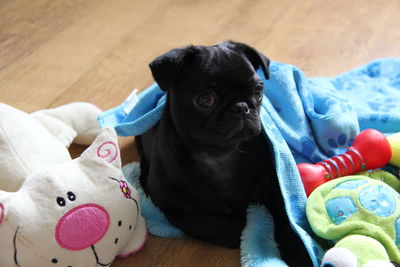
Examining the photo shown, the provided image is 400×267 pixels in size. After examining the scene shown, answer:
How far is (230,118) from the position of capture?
1.19 meters

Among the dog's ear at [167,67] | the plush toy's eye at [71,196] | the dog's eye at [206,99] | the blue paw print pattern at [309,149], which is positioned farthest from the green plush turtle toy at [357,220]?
the plush toy's eye at [71,196]

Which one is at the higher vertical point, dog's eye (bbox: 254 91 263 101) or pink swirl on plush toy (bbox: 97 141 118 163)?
dog's eye (bbox: 254 91 263 101)

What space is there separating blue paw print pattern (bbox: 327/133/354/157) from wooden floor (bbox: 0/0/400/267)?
0.67 meters

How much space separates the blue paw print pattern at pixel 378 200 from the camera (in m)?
1.16

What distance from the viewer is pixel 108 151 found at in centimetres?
129

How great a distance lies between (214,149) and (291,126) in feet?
1.19

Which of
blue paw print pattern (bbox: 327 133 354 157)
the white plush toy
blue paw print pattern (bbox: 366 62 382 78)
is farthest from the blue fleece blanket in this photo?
the white plush toy

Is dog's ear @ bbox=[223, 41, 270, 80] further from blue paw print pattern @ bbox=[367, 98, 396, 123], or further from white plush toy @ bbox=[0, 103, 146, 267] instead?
blue paw print pattern @ bbox=[367, 98, 396, 123]

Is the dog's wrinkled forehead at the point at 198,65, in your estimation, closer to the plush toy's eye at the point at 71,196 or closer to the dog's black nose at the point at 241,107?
the dog's black nose at the point at 241,107

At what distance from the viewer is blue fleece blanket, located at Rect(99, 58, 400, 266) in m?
1.30

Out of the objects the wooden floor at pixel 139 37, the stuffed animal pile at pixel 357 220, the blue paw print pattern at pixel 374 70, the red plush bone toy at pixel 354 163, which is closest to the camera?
the stuffed animal pile at pixel 357 220

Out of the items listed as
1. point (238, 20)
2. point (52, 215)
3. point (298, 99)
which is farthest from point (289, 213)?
point (238, 20)

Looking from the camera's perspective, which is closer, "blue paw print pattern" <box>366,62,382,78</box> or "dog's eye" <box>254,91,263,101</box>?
"dog's eye" <box>254,91,263,101</box>

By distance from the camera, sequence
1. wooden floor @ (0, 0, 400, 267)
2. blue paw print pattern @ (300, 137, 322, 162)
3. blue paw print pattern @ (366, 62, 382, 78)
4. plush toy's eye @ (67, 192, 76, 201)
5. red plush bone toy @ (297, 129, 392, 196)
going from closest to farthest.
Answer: plush toy's eye @ (67, 192, 76, 201), red plush bone toy @ (297, 129, 392, 196), blue paw print pattern @ (300, 137, 322, 162), blue paw print pattern @ (366, 62, 382, 78), wooden floor @ (0, 0, 400, 267)
